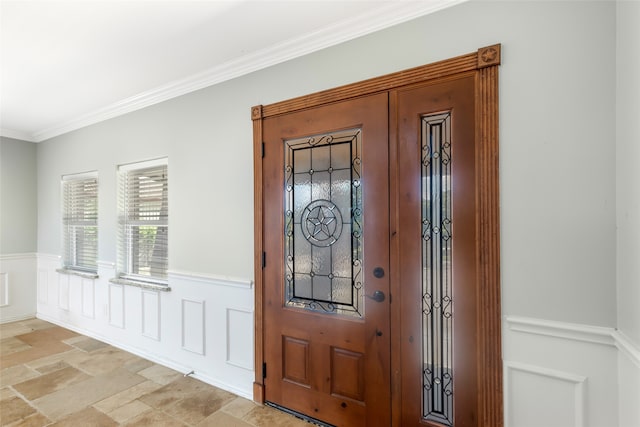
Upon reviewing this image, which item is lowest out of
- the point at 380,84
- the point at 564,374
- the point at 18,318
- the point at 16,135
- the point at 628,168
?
the point at 18,318

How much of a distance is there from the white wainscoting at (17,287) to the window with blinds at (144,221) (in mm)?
2302

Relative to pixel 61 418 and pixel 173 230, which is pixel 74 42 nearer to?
pixel 173 230

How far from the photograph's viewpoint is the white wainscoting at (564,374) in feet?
4.65

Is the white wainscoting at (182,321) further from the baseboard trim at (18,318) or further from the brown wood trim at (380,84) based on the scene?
the brown wood trim at (380,84)

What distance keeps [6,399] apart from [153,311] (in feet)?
3.87

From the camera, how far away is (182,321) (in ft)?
9.78

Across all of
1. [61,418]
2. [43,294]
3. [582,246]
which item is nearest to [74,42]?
[61,418]

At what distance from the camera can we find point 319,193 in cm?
222

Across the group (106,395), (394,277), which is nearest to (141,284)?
(106,395)

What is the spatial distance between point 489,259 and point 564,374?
63 centimetres

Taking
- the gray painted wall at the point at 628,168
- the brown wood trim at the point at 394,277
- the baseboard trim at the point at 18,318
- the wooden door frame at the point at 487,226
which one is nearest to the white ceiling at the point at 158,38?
the wooden door frame at the point at 487,226

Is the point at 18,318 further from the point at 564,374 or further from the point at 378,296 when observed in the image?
the point at 564,374

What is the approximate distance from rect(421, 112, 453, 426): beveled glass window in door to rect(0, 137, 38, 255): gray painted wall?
5.72 m

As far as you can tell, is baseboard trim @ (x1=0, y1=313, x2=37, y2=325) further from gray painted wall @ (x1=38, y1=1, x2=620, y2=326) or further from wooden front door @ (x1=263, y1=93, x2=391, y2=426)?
gray painted wall @ (x1=38, y1=1, x2=620, y2=326)
